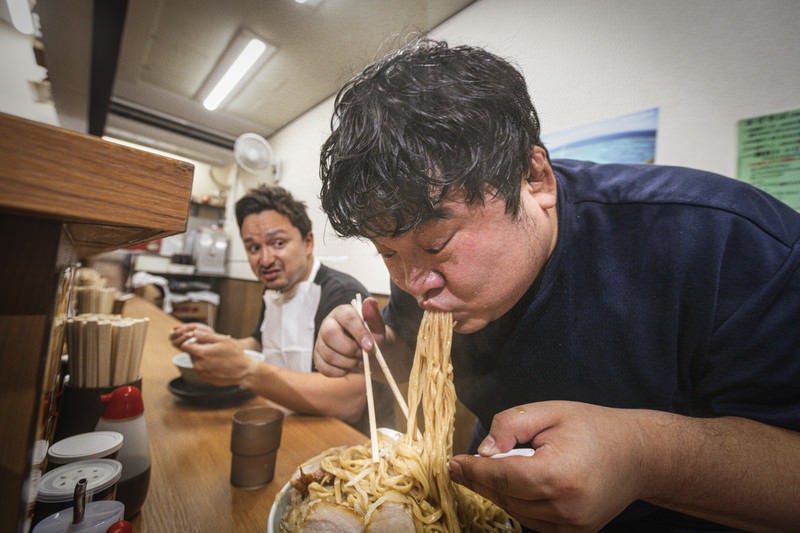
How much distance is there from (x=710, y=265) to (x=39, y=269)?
1.47 meters

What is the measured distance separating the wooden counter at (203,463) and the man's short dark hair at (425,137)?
980 mm

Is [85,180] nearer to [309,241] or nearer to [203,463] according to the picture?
[203,463]

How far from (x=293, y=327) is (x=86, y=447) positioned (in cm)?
213

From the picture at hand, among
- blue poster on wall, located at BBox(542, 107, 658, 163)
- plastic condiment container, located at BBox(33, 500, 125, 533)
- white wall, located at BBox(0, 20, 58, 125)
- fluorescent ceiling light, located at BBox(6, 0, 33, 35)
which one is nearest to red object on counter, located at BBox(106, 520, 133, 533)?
plastic condiment container, located at BBox(33, 500, 125, 533)

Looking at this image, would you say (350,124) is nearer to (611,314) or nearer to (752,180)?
(611,314)

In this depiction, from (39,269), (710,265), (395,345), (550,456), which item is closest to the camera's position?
(39,269)

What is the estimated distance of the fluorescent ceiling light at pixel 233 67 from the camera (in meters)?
1.38

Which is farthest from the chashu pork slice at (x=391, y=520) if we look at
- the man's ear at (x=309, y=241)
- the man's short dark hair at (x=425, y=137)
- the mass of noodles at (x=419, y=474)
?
the man's ear at (x=309, y=241)

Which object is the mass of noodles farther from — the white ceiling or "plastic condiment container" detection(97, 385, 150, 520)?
the white ceiling

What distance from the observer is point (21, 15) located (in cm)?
254

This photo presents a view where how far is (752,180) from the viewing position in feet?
5.22

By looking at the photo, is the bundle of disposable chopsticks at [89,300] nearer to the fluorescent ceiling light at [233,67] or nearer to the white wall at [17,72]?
the white wall at [17,72]

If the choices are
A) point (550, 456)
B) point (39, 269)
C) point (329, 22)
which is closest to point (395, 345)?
point (550, 456)

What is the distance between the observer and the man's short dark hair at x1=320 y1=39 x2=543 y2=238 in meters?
0.77
